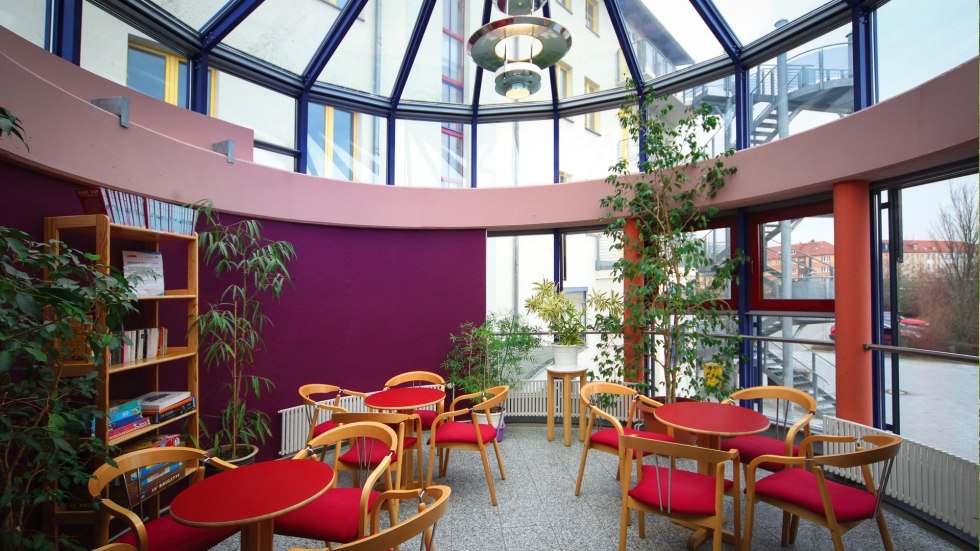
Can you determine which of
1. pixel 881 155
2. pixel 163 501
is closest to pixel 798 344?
pixel 881 155

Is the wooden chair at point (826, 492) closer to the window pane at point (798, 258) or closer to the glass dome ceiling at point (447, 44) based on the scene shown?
the window pane at point (798, 258)

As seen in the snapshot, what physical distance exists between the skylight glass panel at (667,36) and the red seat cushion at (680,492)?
4.82 metres

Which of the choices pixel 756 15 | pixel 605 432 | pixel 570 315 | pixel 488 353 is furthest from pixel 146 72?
pixel 756 15

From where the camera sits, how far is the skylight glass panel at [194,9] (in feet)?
14.9

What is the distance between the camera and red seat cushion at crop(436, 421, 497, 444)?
164 inches

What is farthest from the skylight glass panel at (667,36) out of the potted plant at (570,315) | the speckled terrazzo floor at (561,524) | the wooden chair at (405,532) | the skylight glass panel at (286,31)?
the wooden chair at (405,532)

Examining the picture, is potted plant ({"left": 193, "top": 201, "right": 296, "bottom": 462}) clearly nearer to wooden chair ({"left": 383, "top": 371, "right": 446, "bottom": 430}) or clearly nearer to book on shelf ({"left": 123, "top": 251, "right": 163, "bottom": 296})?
book on shelf ({"left": 123, "top": 251, "right": 163, "bottom": 296})

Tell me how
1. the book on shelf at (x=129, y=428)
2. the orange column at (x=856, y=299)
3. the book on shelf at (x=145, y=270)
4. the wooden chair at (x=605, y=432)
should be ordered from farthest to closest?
1. the orange column at (x=856, y=299)
2. the wooden chair at (x=605, y=432)
3. the book on shelf at (x=145, y=270)
4. the book on shelf at (x=129, y=428)

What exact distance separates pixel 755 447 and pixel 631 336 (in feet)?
6.22

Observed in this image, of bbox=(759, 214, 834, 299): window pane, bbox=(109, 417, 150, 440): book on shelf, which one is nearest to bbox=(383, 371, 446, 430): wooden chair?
bbox=(109, 417, 150, 440): book on shelf

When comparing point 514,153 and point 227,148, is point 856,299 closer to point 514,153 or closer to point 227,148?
point 514,153

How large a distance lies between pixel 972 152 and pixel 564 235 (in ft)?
13.8

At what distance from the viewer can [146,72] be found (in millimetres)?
4484

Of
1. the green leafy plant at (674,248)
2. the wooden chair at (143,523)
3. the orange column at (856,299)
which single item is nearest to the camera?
the wooden chair at (143,523)
